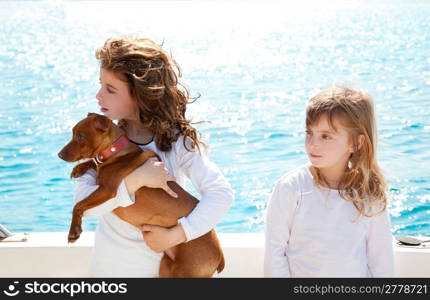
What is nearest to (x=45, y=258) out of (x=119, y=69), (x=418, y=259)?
(x=119, y=69)

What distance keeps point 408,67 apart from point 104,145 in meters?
10.7

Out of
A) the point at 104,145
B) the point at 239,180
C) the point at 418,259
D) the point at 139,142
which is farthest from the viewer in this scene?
the point at 239,180

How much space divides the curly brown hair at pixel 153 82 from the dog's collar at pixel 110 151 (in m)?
0.12

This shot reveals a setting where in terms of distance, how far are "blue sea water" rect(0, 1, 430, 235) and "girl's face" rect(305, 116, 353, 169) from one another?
19cm

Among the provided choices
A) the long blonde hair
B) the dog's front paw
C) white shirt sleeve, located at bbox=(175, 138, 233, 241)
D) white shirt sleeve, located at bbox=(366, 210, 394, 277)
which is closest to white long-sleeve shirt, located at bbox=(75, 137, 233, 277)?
white shirt sleeve, located at bbox=(175, 138, 233, 241)

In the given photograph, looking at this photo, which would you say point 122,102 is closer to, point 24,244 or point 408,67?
point 24,244

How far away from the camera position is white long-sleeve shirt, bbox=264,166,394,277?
2.07m

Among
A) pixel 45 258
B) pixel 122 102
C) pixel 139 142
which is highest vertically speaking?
pixel 122 102

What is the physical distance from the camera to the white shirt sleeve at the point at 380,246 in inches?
82.0

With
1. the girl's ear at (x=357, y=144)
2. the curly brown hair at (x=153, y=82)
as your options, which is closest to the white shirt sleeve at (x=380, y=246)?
the girl's ear at (x=357, y=144)

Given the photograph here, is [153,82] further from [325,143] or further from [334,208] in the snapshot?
[334,208]

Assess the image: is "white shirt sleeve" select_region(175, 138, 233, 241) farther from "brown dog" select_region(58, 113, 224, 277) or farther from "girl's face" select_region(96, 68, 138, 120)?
"girl's face" select_region(96, 68, 138, 120)

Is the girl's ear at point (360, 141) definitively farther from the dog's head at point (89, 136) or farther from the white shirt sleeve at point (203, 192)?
the dog's head at point (89, 136)

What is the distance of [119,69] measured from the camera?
1915mm
